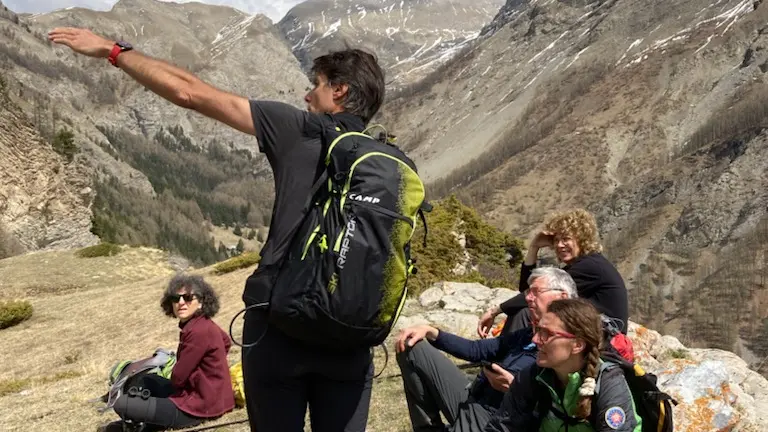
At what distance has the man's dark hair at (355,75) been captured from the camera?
2791 millimetres

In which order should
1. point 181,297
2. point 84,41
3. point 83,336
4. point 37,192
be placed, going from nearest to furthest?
point 84,41, point 181,297, point 83,336, point 37,192

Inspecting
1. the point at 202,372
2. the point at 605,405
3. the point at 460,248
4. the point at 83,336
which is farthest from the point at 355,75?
the point at 83,336

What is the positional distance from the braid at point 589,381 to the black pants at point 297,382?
1.17 m

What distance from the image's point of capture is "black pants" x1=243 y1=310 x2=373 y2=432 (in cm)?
264

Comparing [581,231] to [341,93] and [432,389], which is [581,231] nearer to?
[432,389]

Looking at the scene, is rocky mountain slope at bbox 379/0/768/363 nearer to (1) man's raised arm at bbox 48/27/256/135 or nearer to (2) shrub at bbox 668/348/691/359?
(2) shrub at bbox 668/348/691/359

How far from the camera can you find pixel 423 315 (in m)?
10.4

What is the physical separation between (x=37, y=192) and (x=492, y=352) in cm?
2867

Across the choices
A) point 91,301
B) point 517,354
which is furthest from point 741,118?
point 517,354

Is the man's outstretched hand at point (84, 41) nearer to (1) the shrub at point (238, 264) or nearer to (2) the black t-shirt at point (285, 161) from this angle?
(2) the black t-shirt at point (285, 161)

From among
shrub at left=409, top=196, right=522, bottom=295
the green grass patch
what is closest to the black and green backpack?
the green grass patch

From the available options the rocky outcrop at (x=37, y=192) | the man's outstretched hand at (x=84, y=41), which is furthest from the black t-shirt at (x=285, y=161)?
the rocky outcrop at (x=37, y=192)

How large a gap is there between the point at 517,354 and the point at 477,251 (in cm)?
1296

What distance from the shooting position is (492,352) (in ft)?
15.7
